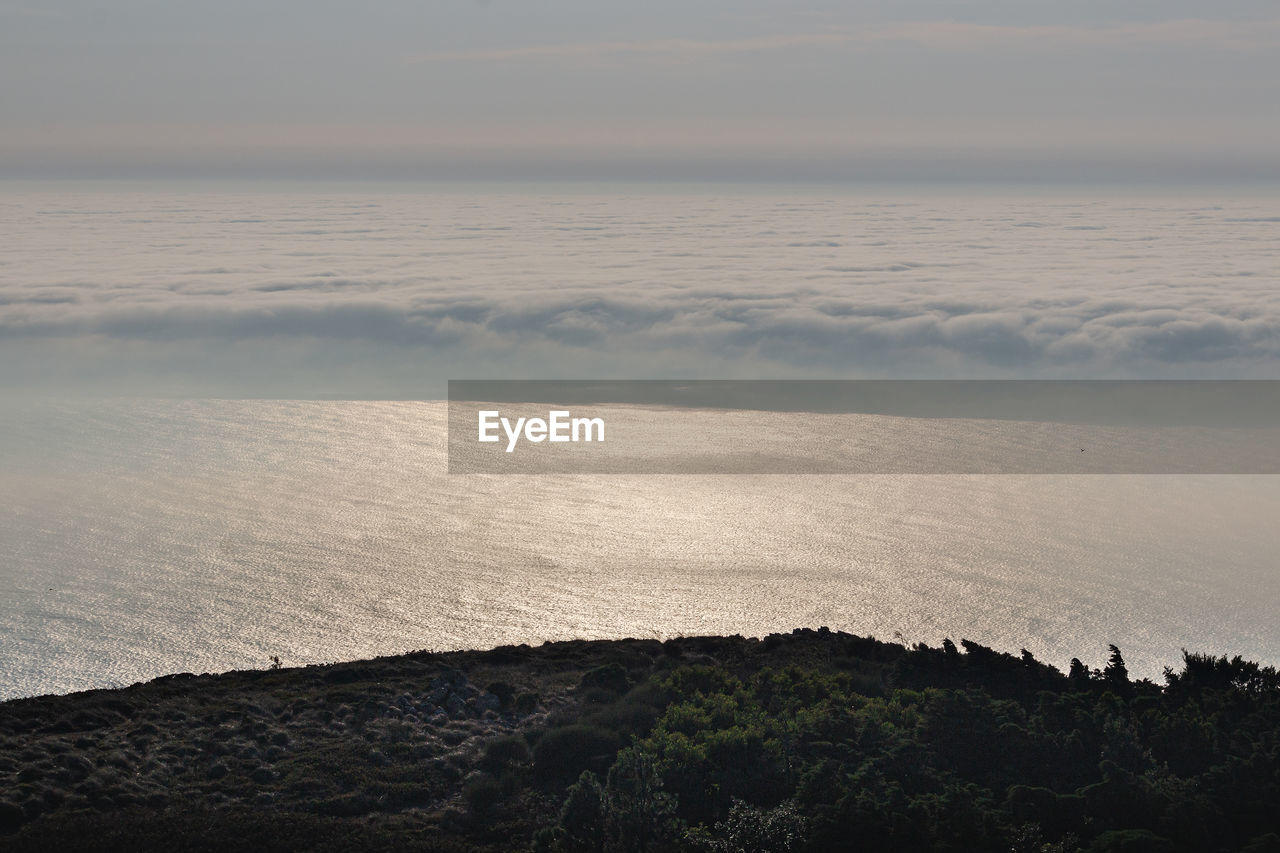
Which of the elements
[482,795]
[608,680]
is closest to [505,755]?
[482,795]

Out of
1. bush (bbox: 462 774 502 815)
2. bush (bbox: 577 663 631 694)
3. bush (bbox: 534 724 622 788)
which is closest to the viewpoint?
bush (bbox: 462 774 502 815)

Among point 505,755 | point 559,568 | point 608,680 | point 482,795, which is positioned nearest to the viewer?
point 482,795

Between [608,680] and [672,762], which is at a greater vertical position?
[672,762]

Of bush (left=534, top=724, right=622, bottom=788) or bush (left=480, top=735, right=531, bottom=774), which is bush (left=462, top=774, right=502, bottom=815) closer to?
bush (left=480, top=735, right=531, bottom=774)

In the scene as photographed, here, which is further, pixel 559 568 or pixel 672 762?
pixel 559 568

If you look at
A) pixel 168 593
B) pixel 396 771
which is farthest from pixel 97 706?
pixel 168 593

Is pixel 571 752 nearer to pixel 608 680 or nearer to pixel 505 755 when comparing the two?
pixel 505 755

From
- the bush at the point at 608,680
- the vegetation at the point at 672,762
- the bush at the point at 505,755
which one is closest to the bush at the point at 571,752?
the vegetation at the point at 672,762

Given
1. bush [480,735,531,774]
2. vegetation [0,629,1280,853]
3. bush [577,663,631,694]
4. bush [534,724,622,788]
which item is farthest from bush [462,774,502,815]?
bush [577,663,631,694]
